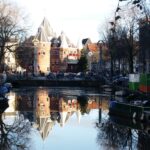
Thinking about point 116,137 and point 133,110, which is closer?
point 116,137

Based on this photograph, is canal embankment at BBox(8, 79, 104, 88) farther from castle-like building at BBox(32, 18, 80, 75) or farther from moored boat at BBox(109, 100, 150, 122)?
moored boat at BBox(109, 100, 150, 122)

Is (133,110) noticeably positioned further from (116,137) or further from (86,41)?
(86,41)

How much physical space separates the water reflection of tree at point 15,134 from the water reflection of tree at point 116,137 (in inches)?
167

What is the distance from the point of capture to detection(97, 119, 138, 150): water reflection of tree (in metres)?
23.9

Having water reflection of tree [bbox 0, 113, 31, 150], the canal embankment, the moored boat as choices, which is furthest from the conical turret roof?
water reflection of tree [bbox 0, 113, 31, 150]

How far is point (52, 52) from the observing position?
155 meters

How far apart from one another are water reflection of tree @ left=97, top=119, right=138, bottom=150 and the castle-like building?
108 metres

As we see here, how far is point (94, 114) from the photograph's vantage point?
41969mm

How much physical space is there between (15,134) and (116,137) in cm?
600

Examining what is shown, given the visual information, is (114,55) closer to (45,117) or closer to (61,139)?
(45,117)

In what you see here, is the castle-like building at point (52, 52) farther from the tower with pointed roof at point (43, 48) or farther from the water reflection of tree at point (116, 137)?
the water reflection of tree at point (116, 137)

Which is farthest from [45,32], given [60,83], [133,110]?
[133,110]

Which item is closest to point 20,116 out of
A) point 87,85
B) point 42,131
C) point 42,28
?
point 42,131

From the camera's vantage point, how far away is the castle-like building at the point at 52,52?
144 meters
